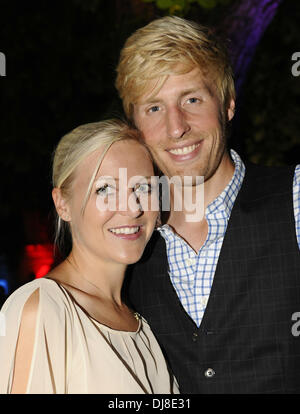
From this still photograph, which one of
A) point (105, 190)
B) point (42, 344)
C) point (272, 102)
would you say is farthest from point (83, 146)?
point (272, 102)

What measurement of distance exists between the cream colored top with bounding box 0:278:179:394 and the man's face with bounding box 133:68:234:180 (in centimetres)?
66

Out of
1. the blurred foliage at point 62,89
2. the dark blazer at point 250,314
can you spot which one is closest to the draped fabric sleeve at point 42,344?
the dark blazer at point 250,314

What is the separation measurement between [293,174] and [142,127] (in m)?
0.60

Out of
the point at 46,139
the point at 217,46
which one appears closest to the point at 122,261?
the point at 217,46

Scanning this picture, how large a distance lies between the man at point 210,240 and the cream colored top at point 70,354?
0.72ft

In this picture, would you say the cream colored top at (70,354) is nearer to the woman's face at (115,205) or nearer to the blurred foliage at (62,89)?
the woman's face at (115,205)

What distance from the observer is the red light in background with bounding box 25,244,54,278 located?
4.47 m

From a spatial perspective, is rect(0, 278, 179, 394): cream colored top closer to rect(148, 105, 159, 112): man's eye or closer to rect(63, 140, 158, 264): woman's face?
rect(63, 140, 158, 264): woman's face

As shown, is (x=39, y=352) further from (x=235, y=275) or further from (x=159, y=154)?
(x=159, y=154)

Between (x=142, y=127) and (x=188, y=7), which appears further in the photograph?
(x=188, y=7)

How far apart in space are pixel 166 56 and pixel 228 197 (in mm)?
559

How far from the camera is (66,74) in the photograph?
4219mm

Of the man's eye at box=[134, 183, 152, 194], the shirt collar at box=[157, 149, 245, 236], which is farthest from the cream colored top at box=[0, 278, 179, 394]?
the shirt collar at box=[157, 149, 245, 236]

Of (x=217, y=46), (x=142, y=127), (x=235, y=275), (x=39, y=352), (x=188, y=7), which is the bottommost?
(x=39, y=352)
